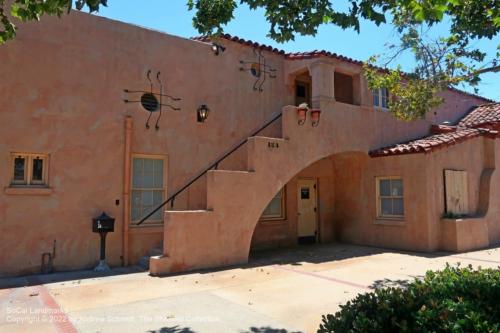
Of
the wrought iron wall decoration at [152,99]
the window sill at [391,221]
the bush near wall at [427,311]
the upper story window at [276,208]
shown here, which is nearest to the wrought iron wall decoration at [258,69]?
the wrought iron wall decoration at [152,99]

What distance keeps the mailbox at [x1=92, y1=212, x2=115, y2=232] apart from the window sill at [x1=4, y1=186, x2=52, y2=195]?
118 centimetres

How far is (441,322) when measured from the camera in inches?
134

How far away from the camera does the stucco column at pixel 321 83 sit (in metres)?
11.5

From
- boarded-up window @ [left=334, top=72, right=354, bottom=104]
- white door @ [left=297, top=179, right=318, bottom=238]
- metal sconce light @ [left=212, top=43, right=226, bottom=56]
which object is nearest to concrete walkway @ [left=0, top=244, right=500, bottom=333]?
white door @ [left=297, top=179, right=318, bottom=238]

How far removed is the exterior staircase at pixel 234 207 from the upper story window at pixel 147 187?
5.45 ft

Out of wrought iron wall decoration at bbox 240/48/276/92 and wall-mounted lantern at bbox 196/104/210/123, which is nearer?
wall-mounted lantern at bbox 196/104/210/123

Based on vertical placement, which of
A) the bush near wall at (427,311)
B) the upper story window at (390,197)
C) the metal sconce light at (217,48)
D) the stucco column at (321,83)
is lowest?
the bush near wall at (427,311)

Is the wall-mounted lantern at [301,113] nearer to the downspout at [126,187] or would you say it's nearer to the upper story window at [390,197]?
the upper story window at [390,197]

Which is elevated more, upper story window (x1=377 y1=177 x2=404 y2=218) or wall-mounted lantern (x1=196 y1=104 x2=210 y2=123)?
wall-mounted lantern (x1=196 y1=104 x2=210 y2=123)

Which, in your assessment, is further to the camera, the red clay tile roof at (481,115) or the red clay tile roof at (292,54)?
the red clay tile roof at (481,115)

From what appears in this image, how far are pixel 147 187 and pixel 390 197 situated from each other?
24.3ft

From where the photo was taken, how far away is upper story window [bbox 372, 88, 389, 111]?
44.2 ft

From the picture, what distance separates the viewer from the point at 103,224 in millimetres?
8789

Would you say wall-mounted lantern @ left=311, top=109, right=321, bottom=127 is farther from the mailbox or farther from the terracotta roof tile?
the mailbox
